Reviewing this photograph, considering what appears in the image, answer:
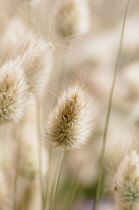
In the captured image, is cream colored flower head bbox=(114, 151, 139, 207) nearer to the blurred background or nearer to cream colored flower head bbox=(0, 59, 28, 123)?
the blurred background

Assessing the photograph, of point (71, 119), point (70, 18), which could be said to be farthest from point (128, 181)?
point (70, 18)

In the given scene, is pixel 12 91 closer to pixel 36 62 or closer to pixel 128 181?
pixel 36 62

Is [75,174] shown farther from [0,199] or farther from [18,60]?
[18,60]

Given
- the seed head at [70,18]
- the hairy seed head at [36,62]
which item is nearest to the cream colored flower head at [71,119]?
the hairy seed head at [36,62]

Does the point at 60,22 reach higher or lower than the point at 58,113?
higher

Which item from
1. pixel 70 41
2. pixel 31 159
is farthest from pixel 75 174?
pixel 70 41
